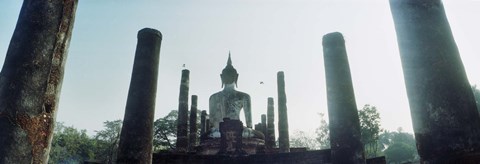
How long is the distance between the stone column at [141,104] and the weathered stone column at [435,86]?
4.27 meters

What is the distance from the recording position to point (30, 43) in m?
2.89

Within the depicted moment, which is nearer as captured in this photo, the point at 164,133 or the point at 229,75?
the point at 229,75

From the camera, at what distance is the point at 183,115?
50.6 feet

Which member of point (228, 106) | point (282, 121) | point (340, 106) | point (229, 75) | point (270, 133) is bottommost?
point (340, 106)

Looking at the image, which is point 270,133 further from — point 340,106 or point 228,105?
point 340,106

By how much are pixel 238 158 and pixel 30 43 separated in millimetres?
7505

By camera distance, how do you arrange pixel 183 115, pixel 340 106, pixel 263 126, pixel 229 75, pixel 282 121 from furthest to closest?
pixel 229 75, pixel 263 126, pixel 282 121, pixel 183 115, pixel 340 106

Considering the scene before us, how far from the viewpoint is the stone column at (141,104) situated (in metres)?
5.39

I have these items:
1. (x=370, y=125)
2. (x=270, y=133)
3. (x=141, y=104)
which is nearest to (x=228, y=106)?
(x=270, y=133)

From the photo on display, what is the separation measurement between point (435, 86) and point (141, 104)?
4591mm

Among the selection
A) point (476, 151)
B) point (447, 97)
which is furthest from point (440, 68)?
point (476, 151)

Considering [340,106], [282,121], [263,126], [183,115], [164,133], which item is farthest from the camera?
[164,133]

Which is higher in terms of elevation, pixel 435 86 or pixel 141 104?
pixel 141 104

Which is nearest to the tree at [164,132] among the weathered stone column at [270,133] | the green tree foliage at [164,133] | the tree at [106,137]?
the green tree foliage at [164,133]
